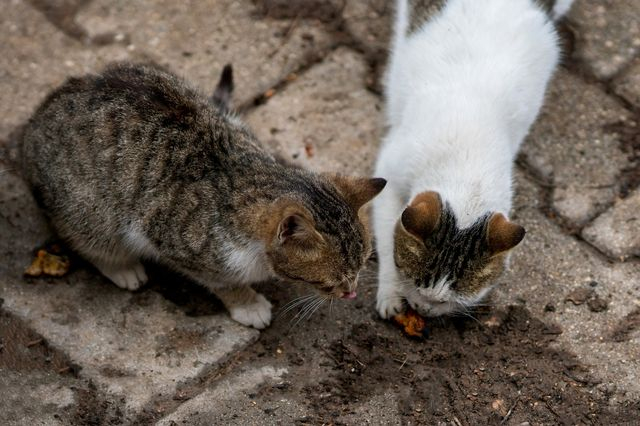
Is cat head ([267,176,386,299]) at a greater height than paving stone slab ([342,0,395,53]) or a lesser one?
greater

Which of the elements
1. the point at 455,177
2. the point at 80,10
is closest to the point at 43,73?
the point at 80,10

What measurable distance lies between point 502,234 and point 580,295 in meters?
0.97

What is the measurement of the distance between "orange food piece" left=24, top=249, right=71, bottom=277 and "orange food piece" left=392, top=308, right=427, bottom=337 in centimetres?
177

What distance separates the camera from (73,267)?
4.35m

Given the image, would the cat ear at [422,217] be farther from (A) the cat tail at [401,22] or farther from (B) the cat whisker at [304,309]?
Result: (A) the cat tail at [401,22]

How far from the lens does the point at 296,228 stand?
3.45 meters

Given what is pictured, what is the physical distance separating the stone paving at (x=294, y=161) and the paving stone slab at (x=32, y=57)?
12 millimetres

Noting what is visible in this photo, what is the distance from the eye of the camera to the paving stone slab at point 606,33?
17.7ft

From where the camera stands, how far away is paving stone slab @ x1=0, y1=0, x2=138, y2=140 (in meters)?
5.08

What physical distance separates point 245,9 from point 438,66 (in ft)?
5.82

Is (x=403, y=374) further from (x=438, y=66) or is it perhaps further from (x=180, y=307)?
(x=438, y=66)

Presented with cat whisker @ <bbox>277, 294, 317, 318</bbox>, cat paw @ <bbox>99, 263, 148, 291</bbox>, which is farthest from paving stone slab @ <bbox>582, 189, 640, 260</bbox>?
cat paw @ <bbox>99, 263, 148, 291</bbox>

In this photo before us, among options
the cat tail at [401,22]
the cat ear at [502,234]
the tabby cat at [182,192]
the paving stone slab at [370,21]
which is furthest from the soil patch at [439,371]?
the paving stone slab at [370,21]

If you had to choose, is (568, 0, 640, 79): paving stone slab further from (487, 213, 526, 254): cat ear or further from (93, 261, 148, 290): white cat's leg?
(93, 261, 148, 290): white cat's leg
